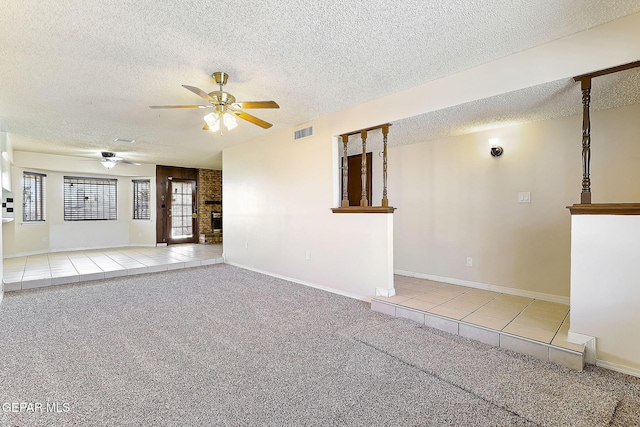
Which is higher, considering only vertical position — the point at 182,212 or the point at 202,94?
the point at 202,94

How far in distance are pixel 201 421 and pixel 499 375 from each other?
1933 millimetres

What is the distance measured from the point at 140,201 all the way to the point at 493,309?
9.04 meters

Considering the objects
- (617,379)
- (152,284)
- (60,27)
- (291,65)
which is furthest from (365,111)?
(152,284)

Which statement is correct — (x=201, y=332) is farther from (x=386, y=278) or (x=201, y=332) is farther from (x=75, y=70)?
(x=75, y=70)

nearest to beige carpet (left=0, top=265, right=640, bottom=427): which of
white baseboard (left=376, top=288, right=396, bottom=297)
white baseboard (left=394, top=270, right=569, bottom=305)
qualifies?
white baseboard (left=376, top=288, right=396, bottom=297)

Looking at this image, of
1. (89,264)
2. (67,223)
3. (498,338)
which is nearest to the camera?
(498,338)

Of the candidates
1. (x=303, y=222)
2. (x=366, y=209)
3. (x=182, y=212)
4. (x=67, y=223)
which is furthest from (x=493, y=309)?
(x=67, y=223)

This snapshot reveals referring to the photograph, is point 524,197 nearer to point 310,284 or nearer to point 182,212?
point 310,284

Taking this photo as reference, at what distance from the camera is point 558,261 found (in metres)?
3.37

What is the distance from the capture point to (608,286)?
2.19 meters

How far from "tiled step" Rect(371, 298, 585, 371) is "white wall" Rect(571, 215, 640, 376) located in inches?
8.5

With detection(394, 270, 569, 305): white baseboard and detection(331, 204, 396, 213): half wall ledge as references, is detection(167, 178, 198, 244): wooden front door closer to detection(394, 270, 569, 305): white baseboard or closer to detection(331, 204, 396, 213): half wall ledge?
detection(331, 204, 396, 213): half wall ledge

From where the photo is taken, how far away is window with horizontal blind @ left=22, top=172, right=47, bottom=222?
22.3ft

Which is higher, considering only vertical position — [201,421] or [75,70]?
[75,70]
